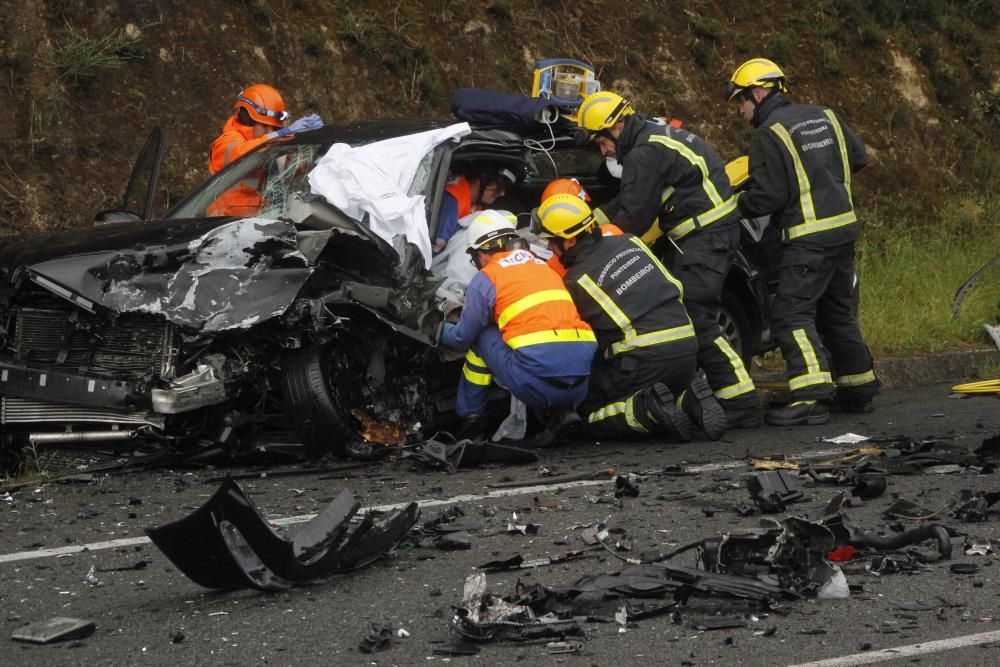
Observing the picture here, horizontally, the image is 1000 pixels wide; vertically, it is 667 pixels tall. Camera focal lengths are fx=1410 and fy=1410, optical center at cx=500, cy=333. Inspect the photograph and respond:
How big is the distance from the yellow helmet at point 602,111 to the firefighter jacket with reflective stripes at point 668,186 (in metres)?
0.10

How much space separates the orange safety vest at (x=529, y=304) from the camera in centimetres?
728

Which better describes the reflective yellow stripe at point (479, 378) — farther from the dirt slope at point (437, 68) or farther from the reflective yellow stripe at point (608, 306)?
the dirt slope at point (437, 68)

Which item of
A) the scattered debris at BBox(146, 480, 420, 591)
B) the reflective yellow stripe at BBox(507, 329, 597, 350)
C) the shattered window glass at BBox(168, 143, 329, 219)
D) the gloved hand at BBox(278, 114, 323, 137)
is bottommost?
the scattered debris at BBox(146, 480, 420, 591)

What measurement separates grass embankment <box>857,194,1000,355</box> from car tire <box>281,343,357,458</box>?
5.29 meters

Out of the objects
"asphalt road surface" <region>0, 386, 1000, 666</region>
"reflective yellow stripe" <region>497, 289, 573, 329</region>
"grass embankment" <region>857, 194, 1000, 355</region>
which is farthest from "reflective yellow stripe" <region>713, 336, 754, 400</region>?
"grass embankment" <region>857, 194, 1000, 355</region>

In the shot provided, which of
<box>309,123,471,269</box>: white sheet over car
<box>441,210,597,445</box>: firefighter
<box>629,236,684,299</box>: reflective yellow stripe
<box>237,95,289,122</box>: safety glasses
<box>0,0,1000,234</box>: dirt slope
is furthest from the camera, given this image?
<box>0,0,1000,234</box>: dirt slope

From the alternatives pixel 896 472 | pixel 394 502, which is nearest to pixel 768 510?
pixel 896 472

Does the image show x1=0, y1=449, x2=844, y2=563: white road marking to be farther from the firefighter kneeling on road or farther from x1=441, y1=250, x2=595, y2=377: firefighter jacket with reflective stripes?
x1=441, y1=250, x2=595, y2=377: firefighter jacket with reflective stripes

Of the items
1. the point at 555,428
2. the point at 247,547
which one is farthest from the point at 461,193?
the point at 247,547

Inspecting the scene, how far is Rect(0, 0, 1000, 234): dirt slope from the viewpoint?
10922 millimetres

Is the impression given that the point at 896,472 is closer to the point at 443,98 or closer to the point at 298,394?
the point at 298,394

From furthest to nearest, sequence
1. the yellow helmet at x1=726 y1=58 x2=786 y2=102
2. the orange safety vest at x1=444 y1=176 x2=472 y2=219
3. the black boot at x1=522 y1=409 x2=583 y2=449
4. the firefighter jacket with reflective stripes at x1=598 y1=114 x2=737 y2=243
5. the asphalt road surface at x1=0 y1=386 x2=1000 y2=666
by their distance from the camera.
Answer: the yellow helmet at x1=726 y1=58 x2=786 y2=102
the firefighter jacket with reflective stripes at x1=598 y1=114 x2=737 y2=243
the orange safety vest at x1=444 y1=176 x2=472 y2=219
the black boot at x1=522 y1=409 x2=583 y2=449
the asphalt road surface at x1=0 y1=386 x2=1000 y2=666

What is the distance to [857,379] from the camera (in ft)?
28.8

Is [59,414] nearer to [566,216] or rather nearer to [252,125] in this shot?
[566,216]
